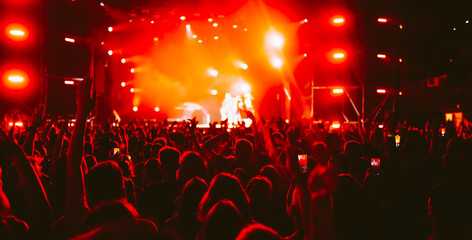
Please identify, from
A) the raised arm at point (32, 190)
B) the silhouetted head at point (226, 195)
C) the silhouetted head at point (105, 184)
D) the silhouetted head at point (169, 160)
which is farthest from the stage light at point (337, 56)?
the raised arm at point (32, 190)

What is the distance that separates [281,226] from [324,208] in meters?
2.18

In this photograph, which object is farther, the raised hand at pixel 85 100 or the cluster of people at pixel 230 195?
the raised hand at pixel 85 100

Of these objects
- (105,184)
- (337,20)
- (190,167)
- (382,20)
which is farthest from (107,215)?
(382,20)

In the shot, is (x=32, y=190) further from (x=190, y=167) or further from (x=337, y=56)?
(x=337, y=56)

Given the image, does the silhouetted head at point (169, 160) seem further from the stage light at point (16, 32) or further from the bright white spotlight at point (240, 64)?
the bright white spotlight at point (240, 64)

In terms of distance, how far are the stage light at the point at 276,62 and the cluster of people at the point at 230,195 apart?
19557 mm

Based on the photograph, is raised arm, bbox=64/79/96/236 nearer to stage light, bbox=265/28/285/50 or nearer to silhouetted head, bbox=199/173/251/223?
silhouetted head, bbox=199/173/251/223

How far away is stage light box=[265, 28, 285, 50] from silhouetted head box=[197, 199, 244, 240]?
22491 millimetres

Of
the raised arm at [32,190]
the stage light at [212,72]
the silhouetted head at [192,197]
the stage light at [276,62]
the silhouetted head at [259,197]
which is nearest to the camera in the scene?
the raised arm at [32,190]

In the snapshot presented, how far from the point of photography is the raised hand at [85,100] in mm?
3006

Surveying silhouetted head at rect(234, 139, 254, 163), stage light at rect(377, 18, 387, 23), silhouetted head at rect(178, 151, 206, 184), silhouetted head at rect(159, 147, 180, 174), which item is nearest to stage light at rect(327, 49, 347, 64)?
stage light at rect(377, 18, 387, 23)

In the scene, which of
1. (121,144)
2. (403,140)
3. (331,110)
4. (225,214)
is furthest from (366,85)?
(225,214)

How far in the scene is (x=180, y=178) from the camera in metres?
4.16

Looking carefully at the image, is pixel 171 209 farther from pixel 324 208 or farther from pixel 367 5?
pixel 367 5
